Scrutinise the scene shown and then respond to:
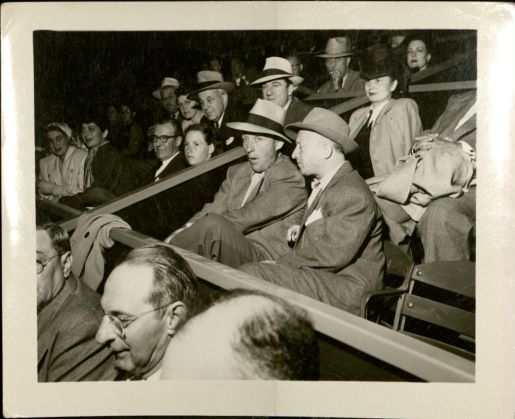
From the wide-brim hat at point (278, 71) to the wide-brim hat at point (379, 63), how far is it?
224 millimetres

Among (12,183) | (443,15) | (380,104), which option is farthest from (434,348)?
(12,183)

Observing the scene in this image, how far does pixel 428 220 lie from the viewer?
2.19 meters

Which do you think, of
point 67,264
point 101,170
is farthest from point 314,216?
point 67,264

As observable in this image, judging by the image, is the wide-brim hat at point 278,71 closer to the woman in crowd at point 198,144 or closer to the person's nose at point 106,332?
the woman in crowd at point 198,144

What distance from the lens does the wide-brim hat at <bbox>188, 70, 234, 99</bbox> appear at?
2.25m

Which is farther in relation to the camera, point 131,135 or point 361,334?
point 131,135

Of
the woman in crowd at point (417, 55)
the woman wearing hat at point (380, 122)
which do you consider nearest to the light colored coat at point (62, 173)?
the woman wearing hat at point (380, 122)

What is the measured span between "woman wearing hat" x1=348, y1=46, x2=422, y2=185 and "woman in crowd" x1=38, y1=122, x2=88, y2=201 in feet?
3.17

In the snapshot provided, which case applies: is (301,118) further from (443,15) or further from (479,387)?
(479,387)

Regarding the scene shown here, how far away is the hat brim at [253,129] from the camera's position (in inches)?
88.9

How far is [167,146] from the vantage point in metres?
2.30

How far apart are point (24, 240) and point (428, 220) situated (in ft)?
4.58

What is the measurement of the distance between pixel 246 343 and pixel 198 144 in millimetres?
713

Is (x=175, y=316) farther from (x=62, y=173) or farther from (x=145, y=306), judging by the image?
(x=62, y=173)
